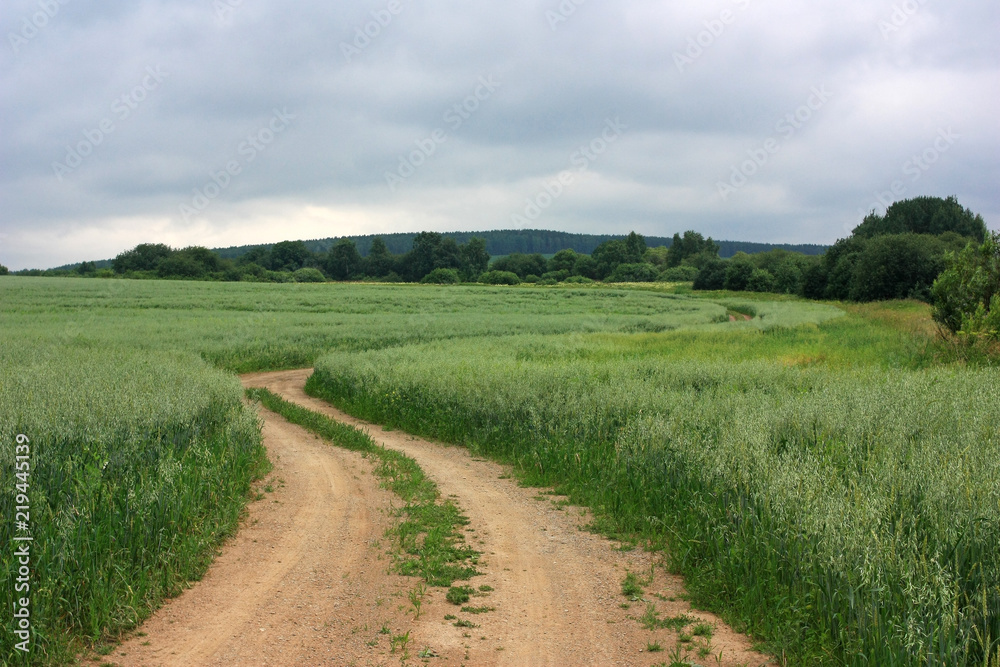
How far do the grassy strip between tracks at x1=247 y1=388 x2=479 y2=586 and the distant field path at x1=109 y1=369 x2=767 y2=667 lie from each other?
202mm

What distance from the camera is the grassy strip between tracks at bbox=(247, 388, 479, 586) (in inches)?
270

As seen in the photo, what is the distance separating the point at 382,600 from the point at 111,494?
8.91 ft

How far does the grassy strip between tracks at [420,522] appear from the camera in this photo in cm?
687

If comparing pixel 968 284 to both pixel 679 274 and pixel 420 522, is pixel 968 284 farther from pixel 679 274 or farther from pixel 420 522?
pixel 679 274

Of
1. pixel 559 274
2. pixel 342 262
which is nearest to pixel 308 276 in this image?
pixel 342 262

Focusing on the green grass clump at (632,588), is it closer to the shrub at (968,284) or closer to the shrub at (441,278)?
the shrub at (968,284)

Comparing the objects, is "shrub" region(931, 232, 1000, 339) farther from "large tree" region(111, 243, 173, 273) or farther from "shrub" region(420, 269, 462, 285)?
"large tree" region(111, 243, 173, 273)

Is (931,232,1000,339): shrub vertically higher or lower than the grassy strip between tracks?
higher

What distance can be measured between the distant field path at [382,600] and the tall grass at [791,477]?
0.61 metres

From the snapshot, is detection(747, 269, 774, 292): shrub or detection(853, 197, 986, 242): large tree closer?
detection(747, 269, 774, 292): shrub

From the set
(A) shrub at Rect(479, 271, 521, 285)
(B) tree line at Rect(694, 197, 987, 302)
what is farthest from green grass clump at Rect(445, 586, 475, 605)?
(A) shrub at Rect(479, 271, 521, 285)

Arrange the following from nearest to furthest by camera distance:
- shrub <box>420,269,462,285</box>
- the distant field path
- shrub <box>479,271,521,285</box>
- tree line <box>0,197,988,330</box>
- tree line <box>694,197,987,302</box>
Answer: the distant field path → tree line <box>694,197,987,302</box> → tree line <box>0,197,988,330</box> → shrub <box>420,269,462,285</box> → shrub <box>479,271,521,285</box>

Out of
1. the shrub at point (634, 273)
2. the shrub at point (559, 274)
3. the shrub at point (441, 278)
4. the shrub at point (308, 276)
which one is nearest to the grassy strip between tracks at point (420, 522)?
the shrub at point (308, 276)

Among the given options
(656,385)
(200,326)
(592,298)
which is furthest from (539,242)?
(656,385)
